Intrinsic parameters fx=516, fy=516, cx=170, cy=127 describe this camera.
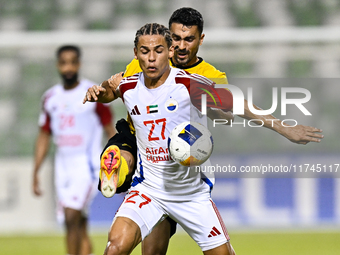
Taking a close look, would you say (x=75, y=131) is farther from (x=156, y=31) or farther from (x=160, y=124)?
(x=156, y=31)

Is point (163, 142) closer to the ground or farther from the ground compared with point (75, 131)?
farther from the ground

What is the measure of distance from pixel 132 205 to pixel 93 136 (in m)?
3.18

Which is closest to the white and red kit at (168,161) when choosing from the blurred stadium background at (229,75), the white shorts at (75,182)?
the white shorts at (75,182)

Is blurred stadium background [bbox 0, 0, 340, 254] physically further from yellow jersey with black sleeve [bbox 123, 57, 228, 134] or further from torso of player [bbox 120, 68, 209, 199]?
torso of player [bbox 120, 68, 209, 199]

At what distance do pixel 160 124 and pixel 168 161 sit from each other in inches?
10.6

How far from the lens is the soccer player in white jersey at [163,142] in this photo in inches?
134

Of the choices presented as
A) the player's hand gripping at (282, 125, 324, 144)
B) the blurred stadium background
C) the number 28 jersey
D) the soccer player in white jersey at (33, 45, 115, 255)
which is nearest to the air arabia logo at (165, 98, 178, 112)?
the number 28 jersey

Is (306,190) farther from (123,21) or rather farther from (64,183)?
(123,21)

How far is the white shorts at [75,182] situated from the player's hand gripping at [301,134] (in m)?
3.30

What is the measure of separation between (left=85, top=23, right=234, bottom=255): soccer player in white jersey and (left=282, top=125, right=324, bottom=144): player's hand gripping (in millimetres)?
450

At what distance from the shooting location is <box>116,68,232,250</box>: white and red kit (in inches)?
137

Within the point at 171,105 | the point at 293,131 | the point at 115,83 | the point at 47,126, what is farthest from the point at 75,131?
the point at 293,131

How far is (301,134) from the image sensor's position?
11.6 feet

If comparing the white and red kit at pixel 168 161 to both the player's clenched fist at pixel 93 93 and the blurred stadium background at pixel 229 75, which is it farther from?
the blurred stadium background at pixel 229 75
